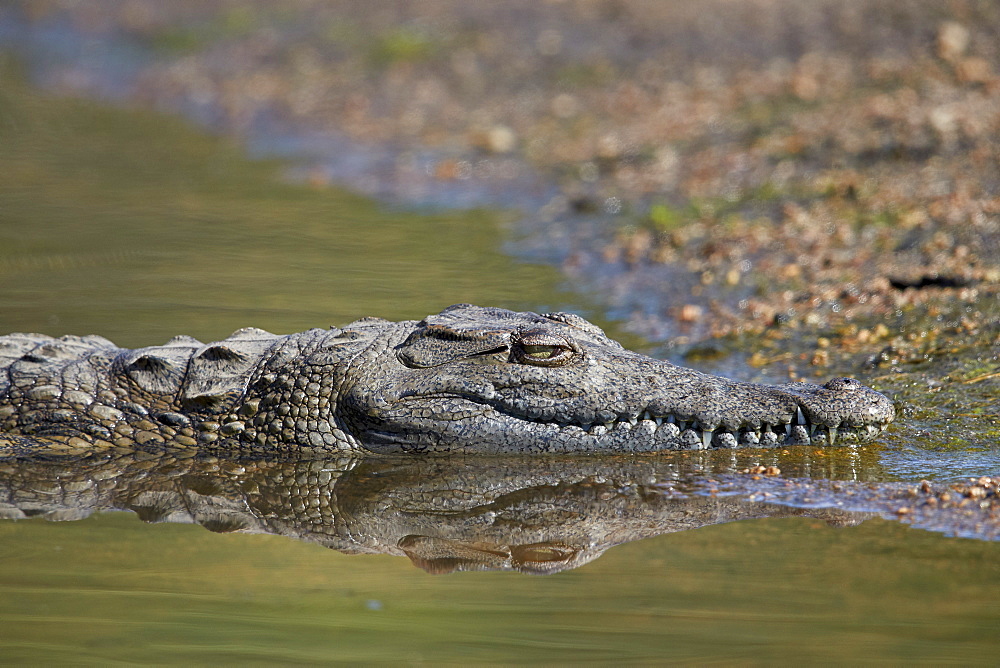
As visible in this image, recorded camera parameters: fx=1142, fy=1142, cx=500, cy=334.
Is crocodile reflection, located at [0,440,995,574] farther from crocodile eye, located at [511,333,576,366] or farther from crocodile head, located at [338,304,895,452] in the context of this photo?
crocodile eye, located at [511,333,576,366]

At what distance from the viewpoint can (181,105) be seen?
14.9m

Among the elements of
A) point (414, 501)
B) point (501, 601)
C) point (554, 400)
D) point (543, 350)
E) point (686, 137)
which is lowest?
point (501, 601)

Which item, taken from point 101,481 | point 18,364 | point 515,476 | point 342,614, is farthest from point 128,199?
point 342,614

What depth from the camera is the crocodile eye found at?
5.36m

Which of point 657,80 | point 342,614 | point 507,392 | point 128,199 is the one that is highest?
point 657,80

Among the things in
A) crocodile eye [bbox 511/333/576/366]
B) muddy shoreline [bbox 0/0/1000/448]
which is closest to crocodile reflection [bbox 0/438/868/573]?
crocodile eye [bbox 511/333/576/366]

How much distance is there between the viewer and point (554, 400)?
5.33 m

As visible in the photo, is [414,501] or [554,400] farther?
[554,400]

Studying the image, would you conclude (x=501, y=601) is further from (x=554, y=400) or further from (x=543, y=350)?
(x=543, y=350)

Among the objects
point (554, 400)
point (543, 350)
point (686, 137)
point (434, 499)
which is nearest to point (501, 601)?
point (434, 499)

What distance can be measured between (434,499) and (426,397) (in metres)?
0.57

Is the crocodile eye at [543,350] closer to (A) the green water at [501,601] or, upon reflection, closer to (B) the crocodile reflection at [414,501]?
(B) the crocodile reflection at [414,501]

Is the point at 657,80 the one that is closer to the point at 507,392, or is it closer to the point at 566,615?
the point at 507,392

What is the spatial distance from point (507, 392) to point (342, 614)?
5.79 ft
